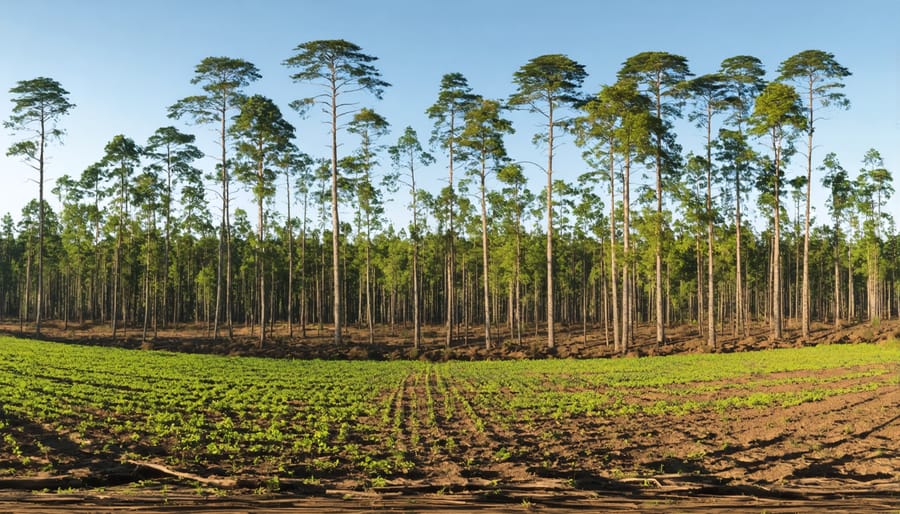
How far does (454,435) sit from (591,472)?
384cm

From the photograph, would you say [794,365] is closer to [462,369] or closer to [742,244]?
[462,369]

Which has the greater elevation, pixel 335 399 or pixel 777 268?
pixel 777 268

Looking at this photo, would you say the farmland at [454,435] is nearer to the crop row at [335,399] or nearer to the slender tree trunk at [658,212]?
the crop row at [335,399]

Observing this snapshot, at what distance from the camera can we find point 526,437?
11.9 meters

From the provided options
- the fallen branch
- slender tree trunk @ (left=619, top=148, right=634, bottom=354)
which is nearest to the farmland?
the fallen branch

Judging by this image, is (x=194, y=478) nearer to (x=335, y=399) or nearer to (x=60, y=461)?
(x=60, y=461)

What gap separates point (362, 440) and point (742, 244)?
43849 mm

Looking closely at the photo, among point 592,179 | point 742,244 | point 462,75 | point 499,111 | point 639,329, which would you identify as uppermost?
point 462,75

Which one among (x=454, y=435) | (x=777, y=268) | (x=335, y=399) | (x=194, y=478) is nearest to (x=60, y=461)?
(x=194, y=478)

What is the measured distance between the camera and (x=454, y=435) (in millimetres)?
12148

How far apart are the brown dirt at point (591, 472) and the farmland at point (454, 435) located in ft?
0.16

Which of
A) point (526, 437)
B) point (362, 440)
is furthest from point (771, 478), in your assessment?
point (362, 440)

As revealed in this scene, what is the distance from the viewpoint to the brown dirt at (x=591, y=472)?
7117mm

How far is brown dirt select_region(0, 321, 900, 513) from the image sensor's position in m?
7.12
